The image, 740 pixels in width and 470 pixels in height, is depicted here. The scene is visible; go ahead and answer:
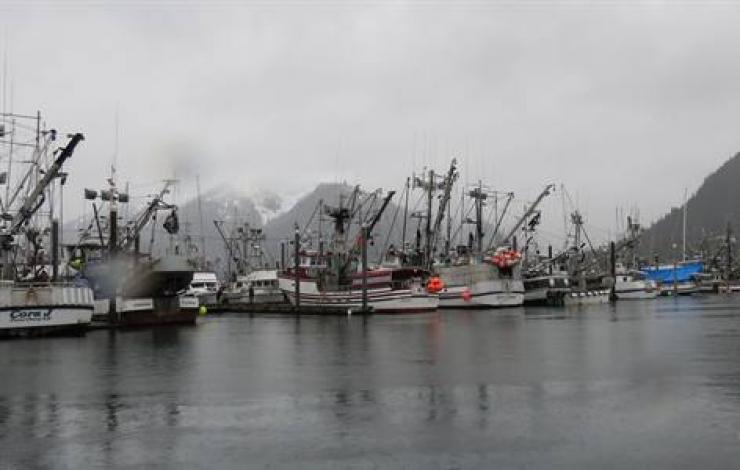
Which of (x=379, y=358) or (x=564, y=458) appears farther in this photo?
(x=379, y=358)

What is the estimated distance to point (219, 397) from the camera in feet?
66.2

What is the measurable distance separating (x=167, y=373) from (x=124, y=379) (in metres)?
1.86

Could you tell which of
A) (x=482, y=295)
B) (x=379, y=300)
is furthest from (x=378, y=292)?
(x=482, y=295)

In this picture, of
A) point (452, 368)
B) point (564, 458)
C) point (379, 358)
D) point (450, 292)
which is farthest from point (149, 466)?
point (450, 292)

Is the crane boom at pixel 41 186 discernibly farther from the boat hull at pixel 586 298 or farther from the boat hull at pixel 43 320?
the boat hull at pixel 586 298

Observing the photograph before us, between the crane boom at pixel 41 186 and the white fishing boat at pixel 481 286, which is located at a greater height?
the crane boom at pixel 41 186

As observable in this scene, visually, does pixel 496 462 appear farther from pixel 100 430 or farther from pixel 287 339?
pixel 287 339

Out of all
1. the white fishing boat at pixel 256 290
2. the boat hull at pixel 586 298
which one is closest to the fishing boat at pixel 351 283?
the white fishing boat at pixel 256 290

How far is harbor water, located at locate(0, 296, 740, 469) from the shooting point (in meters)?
13.2

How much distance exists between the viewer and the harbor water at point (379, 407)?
519 inches

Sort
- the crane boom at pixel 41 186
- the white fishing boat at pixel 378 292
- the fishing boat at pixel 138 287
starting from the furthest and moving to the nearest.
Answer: the white fishing boat at pixel 378 292 < the fishing boat at pixel 138 287 < the crane boom at pixel 41 186

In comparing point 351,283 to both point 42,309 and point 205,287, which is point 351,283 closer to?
point 205,287

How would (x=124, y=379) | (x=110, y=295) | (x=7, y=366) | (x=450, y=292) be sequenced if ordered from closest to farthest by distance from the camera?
(x=124, y=379), (x=7, y=366), (x=110, y=295), (x=450, y=292)

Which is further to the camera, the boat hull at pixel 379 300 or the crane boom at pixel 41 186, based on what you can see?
the boat hull at pixel 379 300
